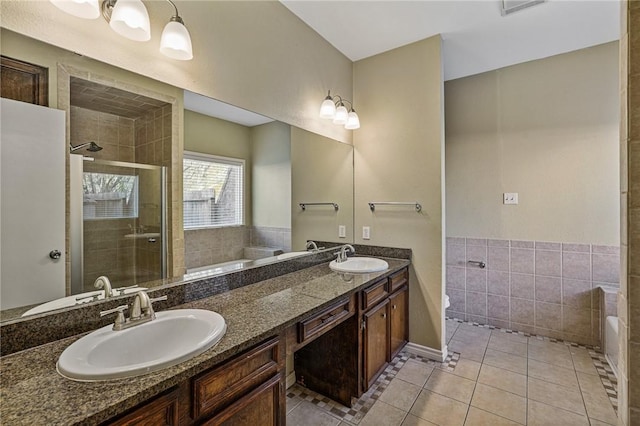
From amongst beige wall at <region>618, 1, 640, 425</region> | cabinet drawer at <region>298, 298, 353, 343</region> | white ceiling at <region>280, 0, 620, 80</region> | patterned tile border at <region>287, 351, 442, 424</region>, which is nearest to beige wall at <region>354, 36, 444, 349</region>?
white ceiling at <region>280, 0, 620, 80</region>

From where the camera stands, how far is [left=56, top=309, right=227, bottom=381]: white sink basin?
82 centimetres

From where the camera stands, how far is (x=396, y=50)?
2611 mm

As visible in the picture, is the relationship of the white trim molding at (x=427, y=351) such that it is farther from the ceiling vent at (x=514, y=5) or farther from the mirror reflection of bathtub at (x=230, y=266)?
the ceiling vent at (x=514, y=5)

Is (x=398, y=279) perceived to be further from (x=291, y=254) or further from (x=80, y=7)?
(x=80, y=7)

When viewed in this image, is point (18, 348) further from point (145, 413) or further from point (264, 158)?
point (264, 158)

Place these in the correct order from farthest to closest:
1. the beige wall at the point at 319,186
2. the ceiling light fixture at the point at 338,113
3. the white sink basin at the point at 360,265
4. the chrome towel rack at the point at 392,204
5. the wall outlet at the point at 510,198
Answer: the wall outlet at the point at 510,198, the chrome towel rack at the point at 392,204, the ceiling light fixture at the point at 338,113, the beige wall at the point at 319,186, the white sink basin at the point at 360,265

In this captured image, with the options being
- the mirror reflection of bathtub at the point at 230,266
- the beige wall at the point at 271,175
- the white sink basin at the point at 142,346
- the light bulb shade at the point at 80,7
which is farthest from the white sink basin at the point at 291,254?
the light bulb shade at the point at 80,7

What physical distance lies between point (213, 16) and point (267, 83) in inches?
18.7

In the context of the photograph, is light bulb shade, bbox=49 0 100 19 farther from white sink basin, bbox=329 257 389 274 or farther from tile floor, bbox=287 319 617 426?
tile floor, bbox=287 319 617 426

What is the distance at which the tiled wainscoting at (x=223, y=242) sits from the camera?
5.03 feet

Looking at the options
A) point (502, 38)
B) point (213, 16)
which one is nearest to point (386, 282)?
point (213, 16)

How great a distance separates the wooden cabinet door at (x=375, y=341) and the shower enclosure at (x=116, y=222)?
130 centimetres

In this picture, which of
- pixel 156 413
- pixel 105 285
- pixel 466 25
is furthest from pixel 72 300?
pixel 466 25

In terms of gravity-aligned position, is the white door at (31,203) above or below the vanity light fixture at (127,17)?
below
